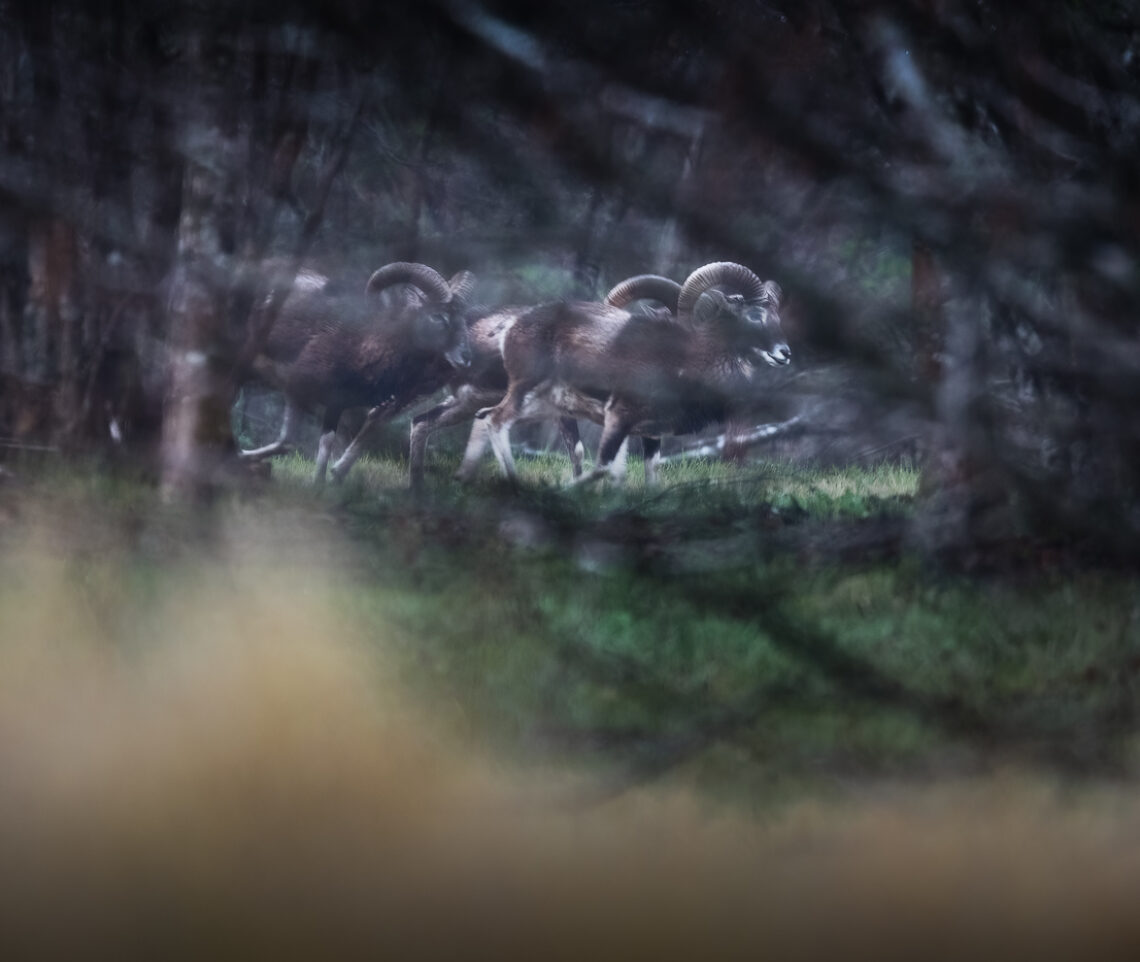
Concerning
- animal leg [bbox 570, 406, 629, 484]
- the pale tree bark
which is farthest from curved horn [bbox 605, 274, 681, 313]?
the pale tree bark

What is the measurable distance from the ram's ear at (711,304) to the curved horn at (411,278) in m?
0.29

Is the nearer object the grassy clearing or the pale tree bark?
the grassy clearing

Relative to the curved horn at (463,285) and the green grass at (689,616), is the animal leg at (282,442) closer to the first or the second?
the green grass at (689,616)

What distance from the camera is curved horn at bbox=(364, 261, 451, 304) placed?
4.82 feet

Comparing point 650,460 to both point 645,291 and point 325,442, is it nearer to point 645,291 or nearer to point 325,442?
point 645,291

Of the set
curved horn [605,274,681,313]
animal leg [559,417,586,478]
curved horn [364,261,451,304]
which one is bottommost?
animal leg [559,417,586,478]

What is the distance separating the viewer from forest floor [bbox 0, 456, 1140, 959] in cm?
135

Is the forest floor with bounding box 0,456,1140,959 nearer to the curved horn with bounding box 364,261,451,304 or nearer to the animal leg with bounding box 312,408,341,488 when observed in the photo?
the animal leg with bounding box 312,408,341,488

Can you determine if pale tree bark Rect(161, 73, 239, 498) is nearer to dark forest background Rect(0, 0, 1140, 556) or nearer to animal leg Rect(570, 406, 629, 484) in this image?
dark forest background Rect(0, 0, 1140, 556)

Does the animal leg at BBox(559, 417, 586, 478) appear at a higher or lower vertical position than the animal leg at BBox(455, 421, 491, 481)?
higher

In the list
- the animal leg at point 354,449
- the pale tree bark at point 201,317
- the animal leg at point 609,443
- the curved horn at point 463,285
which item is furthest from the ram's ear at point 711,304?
the pale tree bark at point 201,317

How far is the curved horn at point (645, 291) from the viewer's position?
4.72 feet

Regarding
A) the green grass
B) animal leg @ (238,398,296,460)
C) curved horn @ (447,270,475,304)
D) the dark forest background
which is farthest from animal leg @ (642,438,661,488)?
animal leg @ (238,398,296,460)

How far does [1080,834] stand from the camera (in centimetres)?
135
